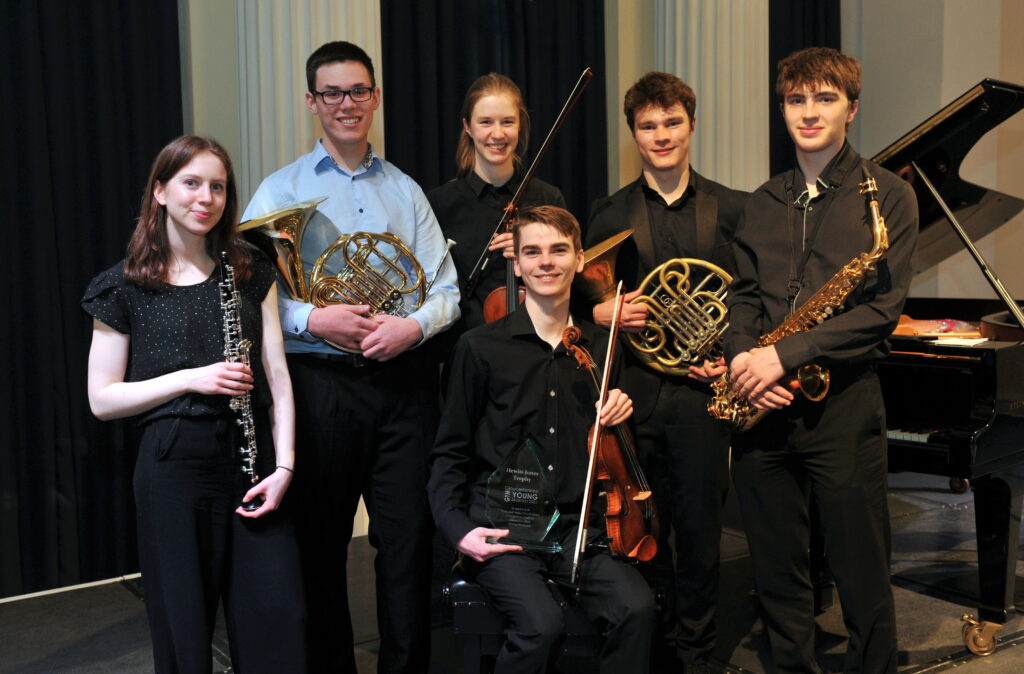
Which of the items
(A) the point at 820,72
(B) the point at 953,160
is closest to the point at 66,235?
(A) the point at 820,72

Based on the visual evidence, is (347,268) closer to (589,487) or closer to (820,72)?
(589,487)

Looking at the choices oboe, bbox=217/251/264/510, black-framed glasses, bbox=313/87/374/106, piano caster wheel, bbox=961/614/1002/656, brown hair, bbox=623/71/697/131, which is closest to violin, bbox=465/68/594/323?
brown hair, bbox=623/71/697/131

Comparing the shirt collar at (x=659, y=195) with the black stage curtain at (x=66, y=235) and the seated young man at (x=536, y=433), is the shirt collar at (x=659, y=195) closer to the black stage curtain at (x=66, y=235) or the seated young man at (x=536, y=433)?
the seated young man at (x=536, y=433)

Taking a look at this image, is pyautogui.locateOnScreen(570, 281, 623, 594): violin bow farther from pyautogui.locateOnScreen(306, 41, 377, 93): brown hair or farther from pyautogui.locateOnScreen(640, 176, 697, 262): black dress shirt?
pyautogui.locateOnScreen(306, 41, 377, 93): brown hair

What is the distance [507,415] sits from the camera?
261cm

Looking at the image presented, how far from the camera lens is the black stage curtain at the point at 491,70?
15.3 ft

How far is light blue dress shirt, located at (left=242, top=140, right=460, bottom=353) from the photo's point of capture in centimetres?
281

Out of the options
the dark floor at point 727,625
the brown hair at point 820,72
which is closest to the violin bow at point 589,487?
the brown hair at point 820,72

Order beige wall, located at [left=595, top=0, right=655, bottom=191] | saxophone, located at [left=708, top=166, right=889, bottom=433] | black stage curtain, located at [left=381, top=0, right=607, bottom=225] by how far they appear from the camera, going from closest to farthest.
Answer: saxophone, located at [left=708, top=166, right=889, bottom=433]
black stage curtain, located at [left=381, top=0, right=607, bottom=225]
beige wall, located at [left=595, top=0, right=655, bottom=191]

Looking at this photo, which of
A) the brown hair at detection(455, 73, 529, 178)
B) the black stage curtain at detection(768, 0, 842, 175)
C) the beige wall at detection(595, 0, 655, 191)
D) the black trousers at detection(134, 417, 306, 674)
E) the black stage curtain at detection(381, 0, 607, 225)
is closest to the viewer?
the black trousers at detection(134, 417, 306, 674)

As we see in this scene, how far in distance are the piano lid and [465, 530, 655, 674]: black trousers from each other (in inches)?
63.1

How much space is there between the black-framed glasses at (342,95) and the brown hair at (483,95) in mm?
419

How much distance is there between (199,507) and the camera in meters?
2.25

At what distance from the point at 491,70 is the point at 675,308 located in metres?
2.54
